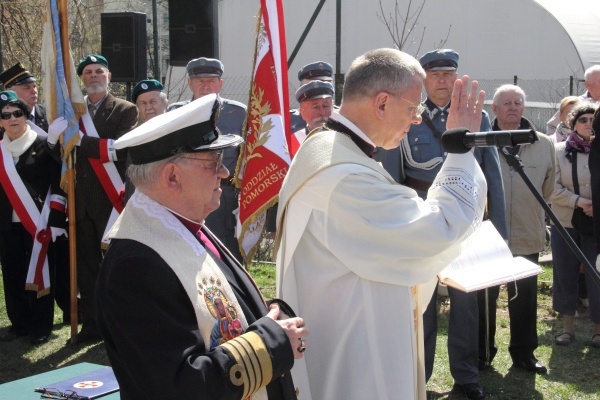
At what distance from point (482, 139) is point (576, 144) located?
414 cm

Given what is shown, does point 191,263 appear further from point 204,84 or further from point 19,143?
point 19,143

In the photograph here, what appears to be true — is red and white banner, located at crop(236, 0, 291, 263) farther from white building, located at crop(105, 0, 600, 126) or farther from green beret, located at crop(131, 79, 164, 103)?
white building, located at crop(105, 0, 600, 126)

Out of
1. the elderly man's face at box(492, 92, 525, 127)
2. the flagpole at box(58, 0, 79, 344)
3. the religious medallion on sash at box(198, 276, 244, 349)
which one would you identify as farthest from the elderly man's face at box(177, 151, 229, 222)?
the flagpole at box(58, 0, 79, 344)

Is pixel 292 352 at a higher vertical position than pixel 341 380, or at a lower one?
higher

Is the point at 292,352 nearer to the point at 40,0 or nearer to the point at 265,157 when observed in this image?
the point at 265,157

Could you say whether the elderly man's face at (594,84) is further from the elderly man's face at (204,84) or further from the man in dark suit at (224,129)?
the elderly man's face at (204,84)

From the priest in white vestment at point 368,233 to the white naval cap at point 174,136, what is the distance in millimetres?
525

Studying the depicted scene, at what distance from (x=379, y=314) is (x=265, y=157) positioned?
2688 mm

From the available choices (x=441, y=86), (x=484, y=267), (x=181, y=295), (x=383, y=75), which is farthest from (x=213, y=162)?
(x=441, y=86)

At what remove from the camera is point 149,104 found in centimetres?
680

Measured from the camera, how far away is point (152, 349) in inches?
80.8

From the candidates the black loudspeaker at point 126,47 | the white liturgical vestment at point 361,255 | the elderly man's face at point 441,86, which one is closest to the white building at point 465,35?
the black loudspeaker at point 126,47

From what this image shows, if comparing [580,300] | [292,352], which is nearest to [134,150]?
[292,352]

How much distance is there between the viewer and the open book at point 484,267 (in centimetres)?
325
